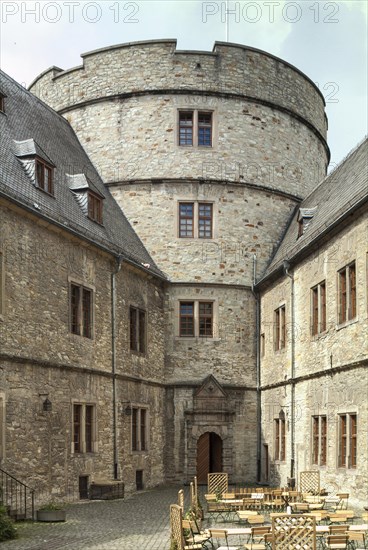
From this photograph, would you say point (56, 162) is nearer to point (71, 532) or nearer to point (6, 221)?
point (6, 221)

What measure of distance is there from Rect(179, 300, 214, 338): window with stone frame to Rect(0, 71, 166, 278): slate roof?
5.61 feet

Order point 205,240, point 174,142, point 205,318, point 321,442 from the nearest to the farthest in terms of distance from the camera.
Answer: point 321,442 < point 205,318 < point 205,240 < point 174,142

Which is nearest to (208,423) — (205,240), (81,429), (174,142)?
(205,240)

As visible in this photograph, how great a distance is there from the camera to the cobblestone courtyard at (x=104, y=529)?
1427cm

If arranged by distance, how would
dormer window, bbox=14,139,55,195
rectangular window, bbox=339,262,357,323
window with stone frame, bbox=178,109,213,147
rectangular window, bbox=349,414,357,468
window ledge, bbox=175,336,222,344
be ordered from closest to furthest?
rectangular window, bbox=349,414,357,468, rectangular window, bbox=339,262,357,323, dormer window, bbox=14,139,55,195, window ledge, bbox=175,336,222,344, window with stone frame, bbox=178,109,213,147

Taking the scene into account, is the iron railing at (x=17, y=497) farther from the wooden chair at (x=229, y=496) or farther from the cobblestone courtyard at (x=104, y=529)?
the wooden chair at (x=229, y=496)

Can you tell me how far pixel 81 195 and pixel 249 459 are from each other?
1039cm

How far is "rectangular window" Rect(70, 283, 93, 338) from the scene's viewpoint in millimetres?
21828

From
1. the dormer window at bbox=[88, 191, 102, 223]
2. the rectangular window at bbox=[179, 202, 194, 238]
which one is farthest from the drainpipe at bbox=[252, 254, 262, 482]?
the dormer window at bbox=[88, 191, 102, 223]

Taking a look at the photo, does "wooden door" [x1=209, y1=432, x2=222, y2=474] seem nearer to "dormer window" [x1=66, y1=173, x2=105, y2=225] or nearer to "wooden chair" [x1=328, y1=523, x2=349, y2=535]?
"dormer window" [x1=66, y1=173, x2=105, y2=225]

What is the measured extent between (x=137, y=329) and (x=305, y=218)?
6.11m

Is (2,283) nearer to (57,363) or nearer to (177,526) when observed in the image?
(57,363)

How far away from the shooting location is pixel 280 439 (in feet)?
83.1

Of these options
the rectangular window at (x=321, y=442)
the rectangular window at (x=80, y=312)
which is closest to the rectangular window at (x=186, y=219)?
the rectangular window at (x=80, y=312)
